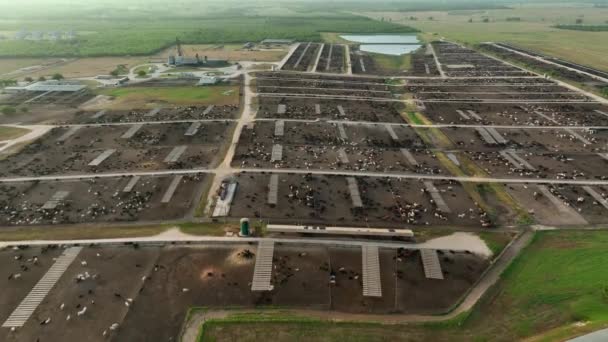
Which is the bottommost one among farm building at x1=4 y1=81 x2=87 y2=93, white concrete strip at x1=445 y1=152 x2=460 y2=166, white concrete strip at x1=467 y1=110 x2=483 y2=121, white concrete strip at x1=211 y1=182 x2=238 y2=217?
white concrete strip at x1=211 y1=182 x2=238 y2=217

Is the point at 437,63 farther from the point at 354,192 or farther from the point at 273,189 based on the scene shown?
the point at 273,189

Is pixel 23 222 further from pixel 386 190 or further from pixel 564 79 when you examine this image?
pixel 564 79

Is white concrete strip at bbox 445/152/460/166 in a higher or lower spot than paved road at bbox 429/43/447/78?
lower

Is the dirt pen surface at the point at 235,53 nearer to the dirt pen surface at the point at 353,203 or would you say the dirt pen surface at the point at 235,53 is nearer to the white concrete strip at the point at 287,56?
the white concrete strip at the point at 287,56

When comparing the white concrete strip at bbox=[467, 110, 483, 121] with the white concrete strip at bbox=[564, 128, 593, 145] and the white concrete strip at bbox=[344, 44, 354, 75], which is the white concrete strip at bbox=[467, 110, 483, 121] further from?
the white concrete strip at bbox=[344, 44, 354, 75]

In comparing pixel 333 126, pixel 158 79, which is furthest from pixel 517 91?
pixel 158 79

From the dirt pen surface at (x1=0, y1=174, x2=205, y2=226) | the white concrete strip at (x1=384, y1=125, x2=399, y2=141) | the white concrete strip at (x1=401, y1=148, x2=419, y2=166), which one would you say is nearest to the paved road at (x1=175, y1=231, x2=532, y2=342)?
the dirt pen surface at (x1=0, y1=174, x2=205, y2=226)
